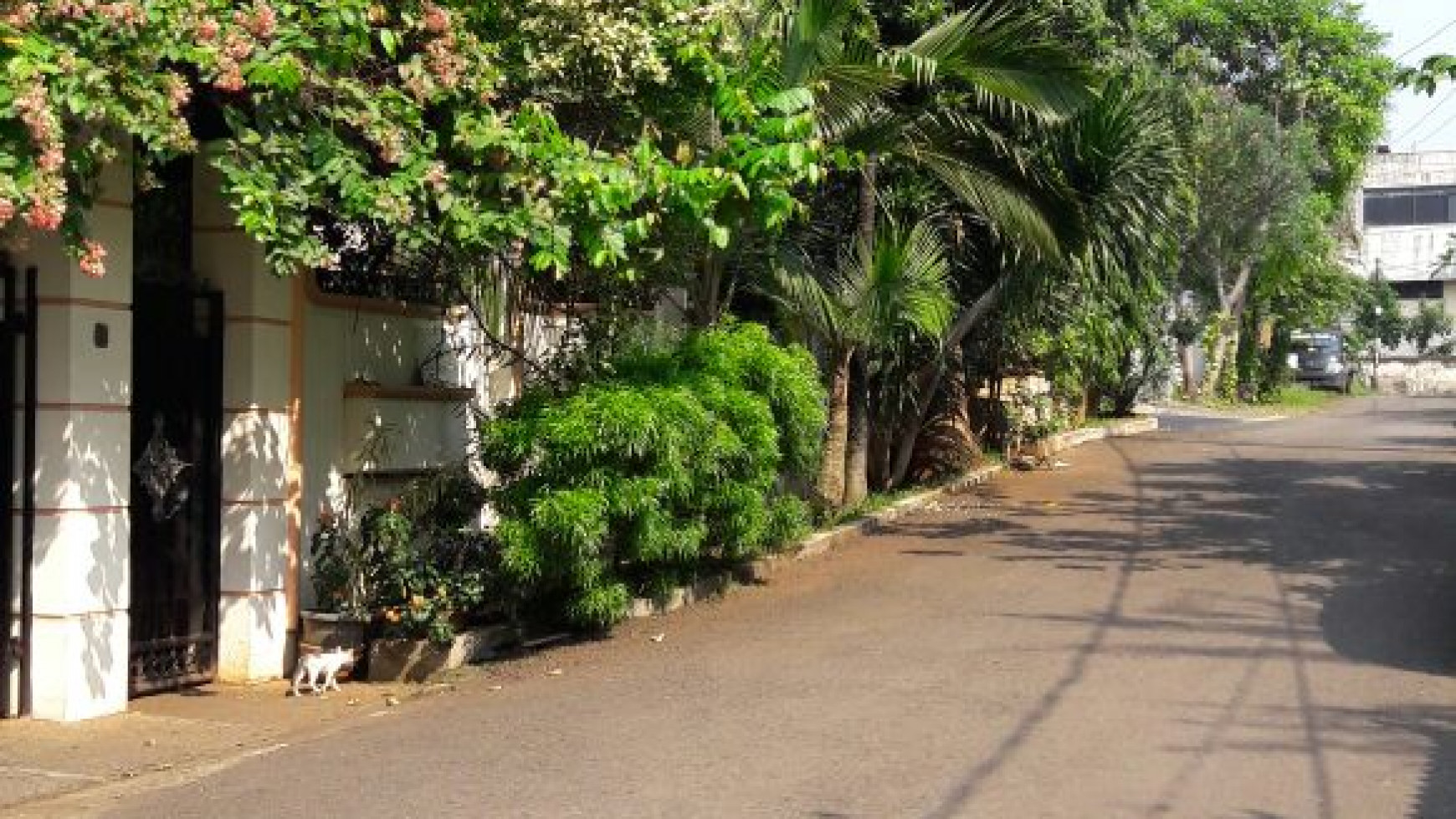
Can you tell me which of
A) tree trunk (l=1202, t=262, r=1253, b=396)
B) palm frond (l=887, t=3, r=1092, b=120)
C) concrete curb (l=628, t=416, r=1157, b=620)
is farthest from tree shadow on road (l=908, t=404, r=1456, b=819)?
tree trunk (l=1202, t=262, r=1253, b=396)

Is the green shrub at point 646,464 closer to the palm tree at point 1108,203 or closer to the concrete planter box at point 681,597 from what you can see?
the concrete planter box at point 681,597

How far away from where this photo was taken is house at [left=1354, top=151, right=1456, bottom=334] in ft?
201

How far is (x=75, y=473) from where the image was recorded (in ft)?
27.0

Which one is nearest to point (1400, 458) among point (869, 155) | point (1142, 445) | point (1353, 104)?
point (1142, 445)

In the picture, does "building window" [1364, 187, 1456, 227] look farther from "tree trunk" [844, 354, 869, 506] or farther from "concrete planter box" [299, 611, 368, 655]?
"concrete planter box" [299, 611, 368, 655]

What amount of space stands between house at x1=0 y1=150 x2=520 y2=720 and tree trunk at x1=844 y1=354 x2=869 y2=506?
18.1ft

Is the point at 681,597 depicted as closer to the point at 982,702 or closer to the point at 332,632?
the point at 332,632

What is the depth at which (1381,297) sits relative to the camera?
58688 mm

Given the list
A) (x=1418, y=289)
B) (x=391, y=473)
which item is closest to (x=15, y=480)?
(x=391, y=473)

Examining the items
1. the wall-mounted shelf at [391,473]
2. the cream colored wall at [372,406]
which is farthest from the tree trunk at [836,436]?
the wall-mounted shelf at [391,473]

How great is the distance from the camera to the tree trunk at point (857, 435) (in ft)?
51.7

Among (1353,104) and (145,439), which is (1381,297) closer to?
(1353,104)

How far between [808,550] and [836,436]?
1906 mm

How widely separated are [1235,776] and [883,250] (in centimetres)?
722
